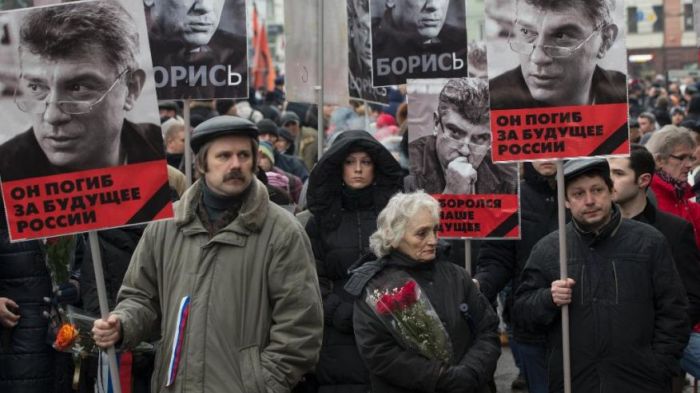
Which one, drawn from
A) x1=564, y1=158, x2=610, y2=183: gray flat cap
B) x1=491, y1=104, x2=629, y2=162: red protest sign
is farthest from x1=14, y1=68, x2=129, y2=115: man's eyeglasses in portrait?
x1=564, y1=158, x2=610, y2=183: gray flat cap

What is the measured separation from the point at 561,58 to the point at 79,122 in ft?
7.24

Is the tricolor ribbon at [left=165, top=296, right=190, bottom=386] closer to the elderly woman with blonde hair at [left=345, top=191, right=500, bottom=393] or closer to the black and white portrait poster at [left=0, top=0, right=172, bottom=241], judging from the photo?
the black and white portrait poster at [left=0, top=0, right=172, bottom=241]

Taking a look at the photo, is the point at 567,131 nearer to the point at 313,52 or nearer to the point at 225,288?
the point at 225,288

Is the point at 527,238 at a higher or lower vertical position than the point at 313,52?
lower

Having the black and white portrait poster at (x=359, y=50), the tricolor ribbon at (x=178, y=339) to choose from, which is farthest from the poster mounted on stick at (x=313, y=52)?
the tricolor ribbon at (x=178, y=339)

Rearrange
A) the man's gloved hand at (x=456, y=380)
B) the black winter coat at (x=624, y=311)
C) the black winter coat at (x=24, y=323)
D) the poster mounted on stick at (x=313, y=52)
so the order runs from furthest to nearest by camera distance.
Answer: the poster mounted on stick at (x=313, y=52), the black winter coat at (x=24, y=323), the black winter coat at (x=624, y=311), the man's gloved hand at (x=456, y=380)

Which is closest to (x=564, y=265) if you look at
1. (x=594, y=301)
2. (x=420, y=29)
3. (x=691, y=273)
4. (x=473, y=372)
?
(x=594, y=301)

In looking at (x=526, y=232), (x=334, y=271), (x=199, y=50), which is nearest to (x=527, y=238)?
(x=526, y=232)

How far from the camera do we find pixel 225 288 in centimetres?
550

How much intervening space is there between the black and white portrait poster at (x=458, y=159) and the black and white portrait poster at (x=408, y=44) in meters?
1.18

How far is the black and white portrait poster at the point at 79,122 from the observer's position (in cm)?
565

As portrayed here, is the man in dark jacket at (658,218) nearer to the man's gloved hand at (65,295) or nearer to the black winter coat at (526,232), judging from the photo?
the black winter coat at (526,232)

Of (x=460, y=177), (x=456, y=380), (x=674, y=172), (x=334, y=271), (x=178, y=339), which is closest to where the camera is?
(x=178, y=339)

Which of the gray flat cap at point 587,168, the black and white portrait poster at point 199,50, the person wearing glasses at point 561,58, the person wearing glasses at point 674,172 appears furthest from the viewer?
the black and white portrait poster at point 199,50
